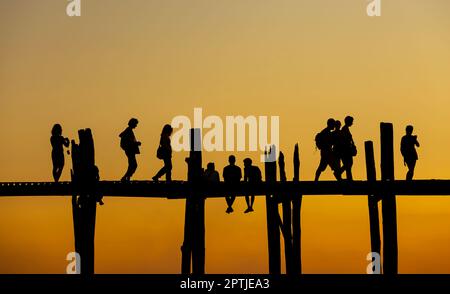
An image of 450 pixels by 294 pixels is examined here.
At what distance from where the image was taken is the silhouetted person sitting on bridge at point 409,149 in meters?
48.3

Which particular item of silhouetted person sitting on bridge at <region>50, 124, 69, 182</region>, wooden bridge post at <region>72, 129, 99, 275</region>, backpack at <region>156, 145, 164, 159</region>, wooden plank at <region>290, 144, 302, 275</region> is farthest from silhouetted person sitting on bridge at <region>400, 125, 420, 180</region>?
silhouetted person sitting on bridge at <region>50, 124, 69, 182</region>

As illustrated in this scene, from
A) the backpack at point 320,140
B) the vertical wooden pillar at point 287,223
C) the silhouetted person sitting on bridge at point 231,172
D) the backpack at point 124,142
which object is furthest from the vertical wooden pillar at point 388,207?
the backpack at point 124,142

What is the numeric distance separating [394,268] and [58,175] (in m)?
6.84

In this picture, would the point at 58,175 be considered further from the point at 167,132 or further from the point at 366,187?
the point at 366,187

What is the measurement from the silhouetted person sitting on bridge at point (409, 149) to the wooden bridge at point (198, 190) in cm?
70

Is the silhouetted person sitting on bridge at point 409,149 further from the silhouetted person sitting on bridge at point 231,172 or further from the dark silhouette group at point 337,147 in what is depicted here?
the silhouetted person sitting on bridge at point 231,172

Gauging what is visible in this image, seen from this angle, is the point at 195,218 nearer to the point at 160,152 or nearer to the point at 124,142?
the point at 160,152

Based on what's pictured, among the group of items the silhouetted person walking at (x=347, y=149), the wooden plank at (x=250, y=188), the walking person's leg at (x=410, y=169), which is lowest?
the wooden plank at (x=250, y=188)

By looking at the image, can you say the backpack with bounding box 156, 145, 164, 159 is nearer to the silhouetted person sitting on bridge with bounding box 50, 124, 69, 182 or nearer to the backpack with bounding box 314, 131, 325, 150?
the silhouetted person sitting on bridge with bounding box 50, 124, 69, 182

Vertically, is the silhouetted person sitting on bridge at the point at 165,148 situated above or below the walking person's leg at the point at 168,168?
above

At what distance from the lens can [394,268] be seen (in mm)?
47969

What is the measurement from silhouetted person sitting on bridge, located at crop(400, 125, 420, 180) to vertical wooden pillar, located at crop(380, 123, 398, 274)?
0.83 m
